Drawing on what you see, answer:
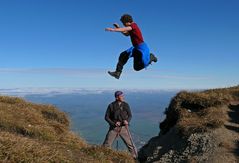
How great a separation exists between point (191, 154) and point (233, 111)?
6835mm

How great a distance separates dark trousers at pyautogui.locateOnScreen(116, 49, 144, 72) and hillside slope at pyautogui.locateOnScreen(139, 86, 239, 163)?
6826mm

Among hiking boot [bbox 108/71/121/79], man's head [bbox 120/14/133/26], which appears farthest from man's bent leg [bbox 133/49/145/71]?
man's head [bbox 120/14/133/26]

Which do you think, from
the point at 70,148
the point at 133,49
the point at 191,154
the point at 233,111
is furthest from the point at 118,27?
the point at 233,111

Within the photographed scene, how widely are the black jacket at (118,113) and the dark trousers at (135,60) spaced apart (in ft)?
20.1

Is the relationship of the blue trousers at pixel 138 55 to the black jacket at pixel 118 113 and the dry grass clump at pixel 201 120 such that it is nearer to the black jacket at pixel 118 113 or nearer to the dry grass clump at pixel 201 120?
the black jacket at pixel 118 113

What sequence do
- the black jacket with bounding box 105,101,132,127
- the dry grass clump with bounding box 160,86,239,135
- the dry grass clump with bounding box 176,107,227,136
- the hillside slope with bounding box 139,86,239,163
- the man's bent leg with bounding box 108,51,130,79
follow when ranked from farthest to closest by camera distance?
the dry grass clump with bounding box 160,86,239,135, the dry grass clump with bounding box 176,107,227,136, the black jacket with bounding box 105,101,132,127, the hillside slope with bounding box 139,86,239,163, the man's bent leg with bounding box 108,51,130,79

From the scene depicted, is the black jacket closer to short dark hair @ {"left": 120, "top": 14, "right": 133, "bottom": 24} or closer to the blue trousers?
the blue trousers

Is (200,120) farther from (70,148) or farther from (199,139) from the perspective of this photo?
(70,148)

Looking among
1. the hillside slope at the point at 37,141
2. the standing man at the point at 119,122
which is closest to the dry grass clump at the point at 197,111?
the standing man at the point at 119,122

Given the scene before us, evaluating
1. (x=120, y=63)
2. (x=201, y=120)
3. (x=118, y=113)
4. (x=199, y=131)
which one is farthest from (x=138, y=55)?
(x=201, y=120)

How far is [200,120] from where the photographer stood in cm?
2398

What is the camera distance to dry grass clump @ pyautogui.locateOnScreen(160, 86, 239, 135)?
23234 mm

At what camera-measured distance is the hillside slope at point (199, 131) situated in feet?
67.3

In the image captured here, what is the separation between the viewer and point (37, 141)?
13.6 meters
